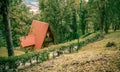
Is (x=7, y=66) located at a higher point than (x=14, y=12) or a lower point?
lower

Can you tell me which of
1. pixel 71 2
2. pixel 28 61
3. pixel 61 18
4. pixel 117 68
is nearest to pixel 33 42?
pixel 61 18

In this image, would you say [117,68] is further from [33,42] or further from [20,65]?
[33,42]

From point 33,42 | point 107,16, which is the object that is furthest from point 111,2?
point 33,42

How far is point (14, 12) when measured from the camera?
81.3 feet

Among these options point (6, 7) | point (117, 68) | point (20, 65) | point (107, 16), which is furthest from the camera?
point (107, 16)

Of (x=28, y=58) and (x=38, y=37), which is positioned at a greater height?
Answer: (x=28, y=58)

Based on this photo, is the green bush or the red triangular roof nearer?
the green bush

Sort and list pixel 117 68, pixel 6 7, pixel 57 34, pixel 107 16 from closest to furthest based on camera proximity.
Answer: pixel 117 68 < pixel 6 7 < pixel 107 16 < pixel 57 34

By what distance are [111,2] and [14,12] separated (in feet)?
105

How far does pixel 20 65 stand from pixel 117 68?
13.2 m

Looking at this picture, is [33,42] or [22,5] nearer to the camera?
[22,5]

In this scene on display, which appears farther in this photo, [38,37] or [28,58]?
[38,37]

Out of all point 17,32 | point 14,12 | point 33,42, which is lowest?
point 33,42

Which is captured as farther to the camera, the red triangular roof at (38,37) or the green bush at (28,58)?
the red triangular roof at (38,37)
